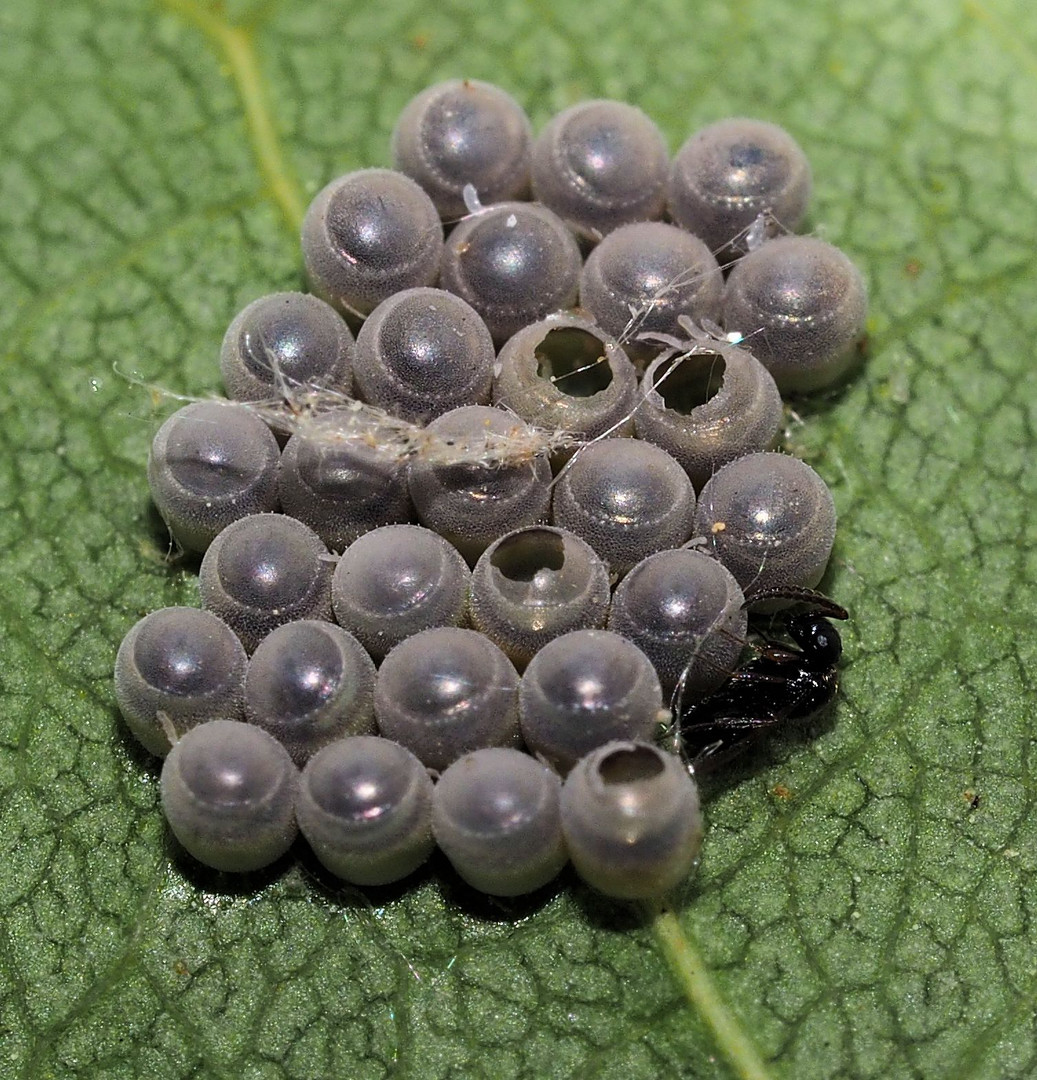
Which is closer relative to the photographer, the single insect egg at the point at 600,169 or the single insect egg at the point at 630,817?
the single insect egg at the point at 630,817

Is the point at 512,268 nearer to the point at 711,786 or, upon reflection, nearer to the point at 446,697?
the point at 446,697

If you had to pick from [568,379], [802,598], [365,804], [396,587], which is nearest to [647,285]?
[568,379]

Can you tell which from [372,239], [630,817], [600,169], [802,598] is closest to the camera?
[630,817]

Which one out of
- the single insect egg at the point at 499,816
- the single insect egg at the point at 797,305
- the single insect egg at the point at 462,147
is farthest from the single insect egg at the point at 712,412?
the single insect egg at the point at 499,816

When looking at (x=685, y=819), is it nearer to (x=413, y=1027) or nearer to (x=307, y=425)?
(x=413, y=1027)

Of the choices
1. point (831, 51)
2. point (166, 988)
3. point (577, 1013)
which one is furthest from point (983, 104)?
point (166, 988)

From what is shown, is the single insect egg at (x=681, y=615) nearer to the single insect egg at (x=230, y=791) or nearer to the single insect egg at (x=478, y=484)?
the single insect egg at (x=478, y=484)
